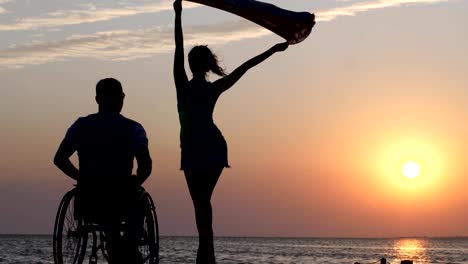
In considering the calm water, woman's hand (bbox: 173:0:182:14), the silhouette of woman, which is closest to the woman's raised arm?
the silhouette of woman

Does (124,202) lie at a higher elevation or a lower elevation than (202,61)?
lower

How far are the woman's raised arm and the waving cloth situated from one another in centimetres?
26

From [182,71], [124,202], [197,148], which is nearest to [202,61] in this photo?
[182,71]

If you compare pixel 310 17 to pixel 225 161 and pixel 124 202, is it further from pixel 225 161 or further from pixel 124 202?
pixel 124 202

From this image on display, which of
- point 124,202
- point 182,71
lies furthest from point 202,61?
point 124,202

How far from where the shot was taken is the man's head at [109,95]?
7770 millimetres

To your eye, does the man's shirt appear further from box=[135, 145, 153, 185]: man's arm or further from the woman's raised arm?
the woman's raised arm

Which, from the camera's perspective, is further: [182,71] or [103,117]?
[182,71]

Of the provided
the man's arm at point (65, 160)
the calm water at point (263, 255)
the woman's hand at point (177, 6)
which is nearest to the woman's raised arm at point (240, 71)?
the woman's hand at point (177, 6)

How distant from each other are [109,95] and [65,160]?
23.7 inches

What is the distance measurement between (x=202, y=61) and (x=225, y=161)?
0.83 m

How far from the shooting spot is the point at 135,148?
7.73 m

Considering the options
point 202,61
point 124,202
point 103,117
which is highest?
point 202,61

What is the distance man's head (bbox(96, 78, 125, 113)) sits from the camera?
7.77 meters
